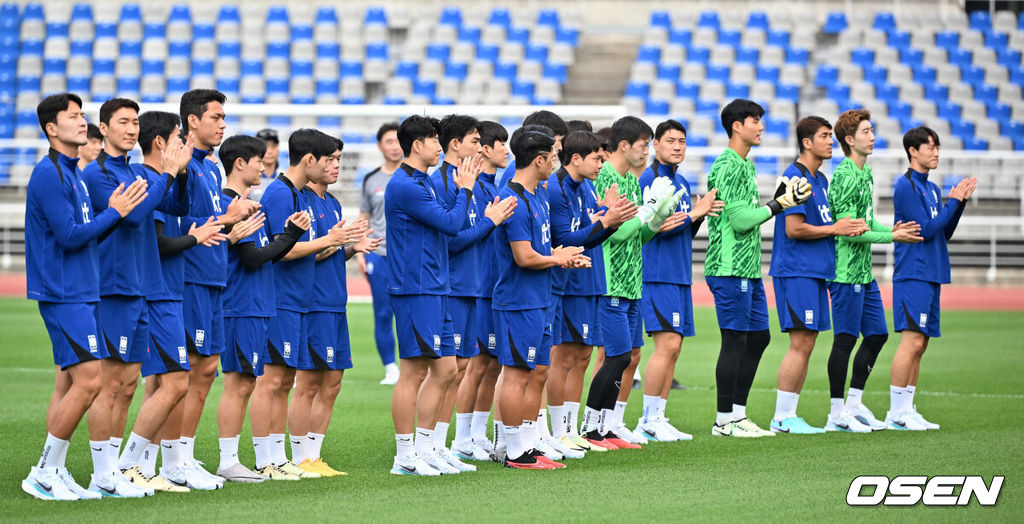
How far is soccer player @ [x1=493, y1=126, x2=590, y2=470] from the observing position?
798 centimetres

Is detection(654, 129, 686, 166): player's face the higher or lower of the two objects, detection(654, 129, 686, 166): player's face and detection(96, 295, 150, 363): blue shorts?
the higher

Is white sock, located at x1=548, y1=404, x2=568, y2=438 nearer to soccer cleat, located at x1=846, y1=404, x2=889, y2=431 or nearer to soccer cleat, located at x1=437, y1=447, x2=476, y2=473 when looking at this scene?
soccer cleat, located at x1=437, y1=447, x2=476, y2=473

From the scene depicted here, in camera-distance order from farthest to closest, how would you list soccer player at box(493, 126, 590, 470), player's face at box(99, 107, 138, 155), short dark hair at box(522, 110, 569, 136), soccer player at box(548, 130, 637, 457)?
1. short dark hair at box(522, 110, 569, 136)
2. soccer player at box(548, 130, 637, 457)
3. soccer player at box(493, 126, 590, 470)
4. player's face at box(99, 107, 138, 155)

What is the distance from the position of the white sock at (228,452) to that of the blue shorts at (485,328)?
5.93 ft

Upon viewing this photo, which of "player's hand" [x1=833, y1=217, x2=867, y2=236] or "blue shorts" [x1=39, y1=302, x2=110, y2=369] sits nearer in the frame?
"blue shorts" [x1=39, y1=302, x2=110, y2=369]

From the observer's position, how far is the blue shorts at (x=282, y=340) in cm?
769

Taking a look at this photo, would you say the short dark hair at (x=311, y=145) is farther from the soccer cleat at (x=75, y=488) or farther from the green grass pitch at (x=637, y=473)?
the soccer cleat at (x=75, y=488)

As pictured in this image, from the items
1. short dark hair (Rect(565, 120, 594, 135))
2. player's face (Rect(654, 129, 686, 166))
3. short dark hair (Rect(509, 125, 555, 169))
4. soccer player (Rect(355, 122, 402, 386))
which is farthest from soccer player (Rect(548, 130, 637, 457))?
soccer player (Rect(355, 122, 402, 386))

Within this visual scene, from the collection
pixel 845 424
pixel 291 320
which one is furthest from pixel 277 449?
pixel 845 424

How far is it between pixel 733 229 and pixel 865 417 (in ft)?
6.12

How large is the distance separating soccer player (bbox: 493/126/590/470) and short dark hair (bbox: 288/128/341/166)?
43.4 inches

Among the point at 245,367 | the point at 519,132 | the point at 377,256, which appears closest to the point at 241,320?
the point at 245,367

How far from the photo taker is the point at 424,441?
800 centimetres

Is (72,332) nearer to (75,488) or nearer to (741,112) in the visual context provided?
(75,488)
